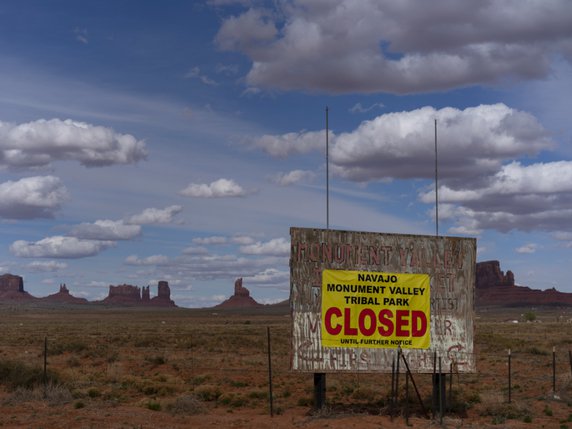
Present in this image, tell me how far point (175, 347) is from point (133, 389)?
Answer: 18239 mm

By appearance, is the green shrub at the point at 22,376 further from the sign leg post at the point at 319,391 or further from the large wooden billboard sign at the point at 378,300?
the large wooden billboard sign at the point at 378,300

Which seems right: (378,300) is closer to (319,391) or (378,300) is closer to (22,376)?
(319,391)

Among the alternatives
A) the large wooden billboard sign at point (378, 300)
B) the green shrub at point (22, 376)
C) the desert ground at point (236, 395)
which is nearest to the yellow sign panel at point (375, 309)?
the large wooden billboard sign at point (378, 300)

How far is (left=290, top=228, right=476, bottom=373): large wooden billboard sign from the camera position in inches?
701

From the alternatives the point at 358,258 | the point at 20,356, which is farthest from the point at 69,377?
the point at 358,258

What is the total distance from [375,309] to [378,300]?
0.82ft

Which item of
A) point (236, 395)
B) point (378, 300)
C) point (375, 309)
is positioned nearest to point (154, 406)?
point (236, 395)

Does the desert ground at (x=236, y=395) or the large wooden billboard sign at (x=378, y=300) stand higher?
the large wooden billboard sign at (x=378, y=300)

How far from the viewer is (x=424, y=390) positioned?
81.2 ft

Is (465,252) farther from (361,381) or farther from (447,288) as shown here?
(361,381)

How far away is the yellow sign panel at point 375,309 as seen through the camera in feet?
59.1

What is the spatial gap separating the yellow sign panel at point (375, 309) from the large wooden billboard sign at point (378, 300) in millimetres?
26

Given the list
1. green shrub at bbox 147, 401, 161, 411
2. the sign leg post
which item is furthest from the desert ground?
the sign leg post

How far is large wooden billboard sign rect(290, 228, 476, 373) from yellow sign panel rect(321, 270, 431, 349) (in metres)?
0.03
